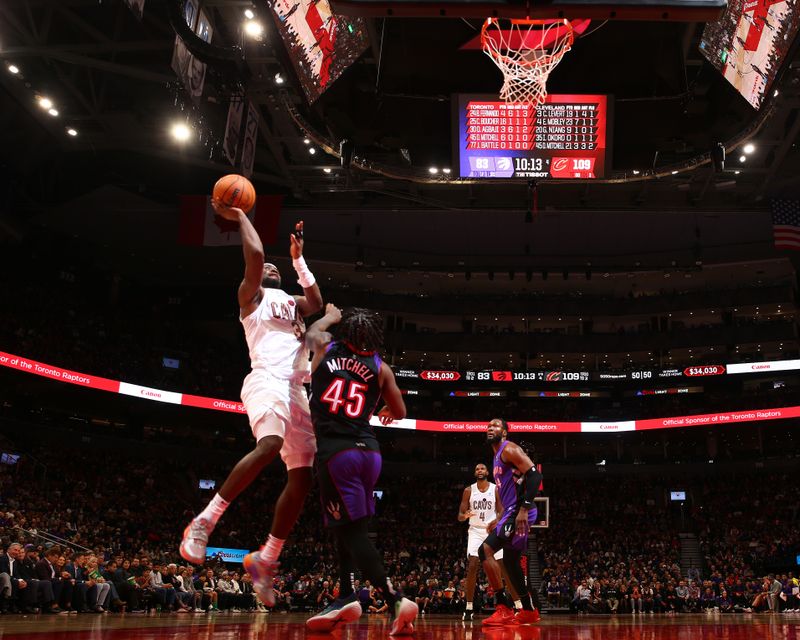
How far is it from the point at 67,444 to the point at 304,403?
26.7m

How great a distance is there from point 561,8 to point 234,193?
3.12 m

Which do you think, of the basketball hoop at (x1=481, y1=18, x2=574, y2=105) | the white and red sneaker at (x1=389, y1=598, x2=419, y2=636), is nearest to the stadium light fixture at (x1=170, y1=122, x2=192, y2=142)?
the basketball hoop at (x1=481, y1=18, x2=574, y2=105)

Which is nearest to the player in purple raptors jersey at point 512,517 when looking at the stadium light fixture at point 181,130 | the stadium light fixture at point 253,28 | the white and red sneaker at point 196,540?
the white and red sneaker at point 196,540

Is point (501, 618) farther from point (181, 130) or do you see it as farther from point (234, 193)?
point (181, 130)

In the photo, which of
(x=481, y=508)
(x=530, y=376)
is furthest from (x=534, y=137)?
(x=530, y=376)

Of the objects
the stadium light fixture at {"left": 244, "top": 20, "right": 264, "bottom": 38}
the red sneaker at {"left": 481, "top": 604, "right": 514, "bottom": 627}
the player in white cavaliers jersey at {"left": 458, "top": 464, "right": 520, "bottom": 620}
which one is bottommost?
the red sneaker at {"left": 481, "top": 604, "right": 514, "bottom": 627}

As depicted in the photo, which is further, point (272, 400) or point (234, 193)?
point (234, 193)

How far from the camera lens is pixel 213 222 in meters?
25.5

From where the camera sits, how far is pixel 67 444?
28984 millimetres

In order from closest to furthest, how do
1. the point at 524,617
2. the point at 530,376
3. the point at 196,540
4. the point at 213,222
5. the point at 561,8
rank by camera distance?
1. the point at 196,540
2. the point at 561,8
3. the point at 524,617
4. the point at 213,222
5. the point at 530,376

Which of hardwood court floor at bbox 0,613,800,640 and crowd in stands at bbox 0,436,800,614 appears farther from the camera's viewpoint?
crowd in stands at bbox 0,436,800,614

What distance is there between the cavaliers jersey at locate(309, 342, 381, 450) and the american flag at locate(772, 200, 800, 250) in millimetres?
23422

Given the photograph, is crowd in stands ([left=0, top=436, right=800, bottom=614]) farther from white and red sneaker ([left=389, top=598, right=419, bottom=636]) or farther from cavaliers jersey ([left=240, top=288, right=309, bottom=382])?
white and red sneaker ([left=389, top=598, right=419, bottom=636])

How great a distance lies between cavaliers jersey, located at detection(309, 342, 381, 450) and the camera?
16.7ft
